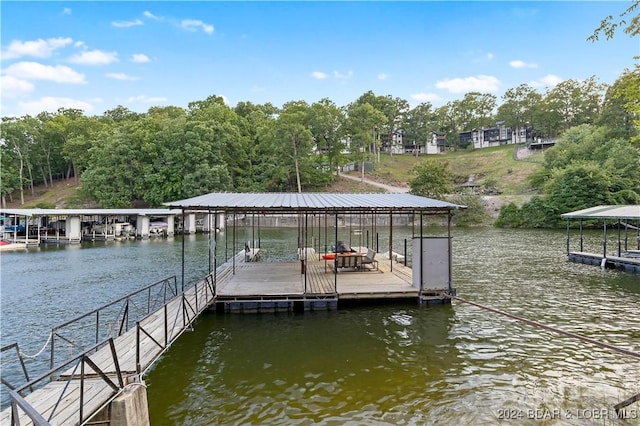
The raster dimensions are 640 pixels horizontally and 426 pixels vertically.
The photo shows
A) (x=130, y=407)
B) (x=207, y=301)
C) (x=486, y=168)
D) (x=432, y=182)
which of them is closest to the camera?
(x=130, y=407)

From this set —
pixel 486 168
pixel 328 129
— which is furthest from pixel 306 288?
pixel 486 168

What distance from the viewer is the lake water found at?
643cm

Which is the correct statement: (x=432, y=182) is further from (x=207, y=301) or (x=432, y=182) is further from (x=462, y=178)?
(x=207, y=301)

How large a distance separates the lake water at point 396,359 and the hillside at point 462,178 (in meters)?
40.9

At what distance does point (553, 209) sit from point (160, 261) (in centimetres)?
4274

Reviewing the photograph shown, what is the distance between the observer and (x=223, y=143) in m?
57.2

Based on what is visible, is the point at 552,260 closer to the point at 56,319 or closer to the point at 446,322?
the point at 446,322

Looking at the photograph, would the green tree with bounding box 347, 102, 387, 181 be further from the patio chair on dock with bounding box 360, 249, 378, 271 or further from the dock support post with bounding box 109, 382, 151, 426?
the dock support post with bounding box 109, 382, 151, 426

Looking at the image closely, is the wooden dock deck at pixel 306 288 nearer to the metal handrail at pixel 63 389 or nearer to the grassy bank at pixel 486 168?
the metal handrail at pixel 63 389

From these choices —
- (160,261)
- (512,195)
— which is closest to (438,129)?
(512,195)

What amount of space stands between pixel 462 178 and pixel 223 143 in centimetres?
4313

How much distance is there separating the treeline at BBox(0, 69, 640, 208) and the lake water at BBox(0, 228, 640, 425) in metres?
38.7

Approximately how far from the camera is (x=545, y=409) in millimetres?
6410

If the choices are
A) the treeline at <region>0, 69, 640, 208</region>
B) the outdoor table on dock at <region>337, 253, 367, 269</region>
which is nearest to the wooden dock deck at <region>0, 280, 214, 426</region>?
the outdoor table on dock at <region>337, 253, 367, 269</region>
